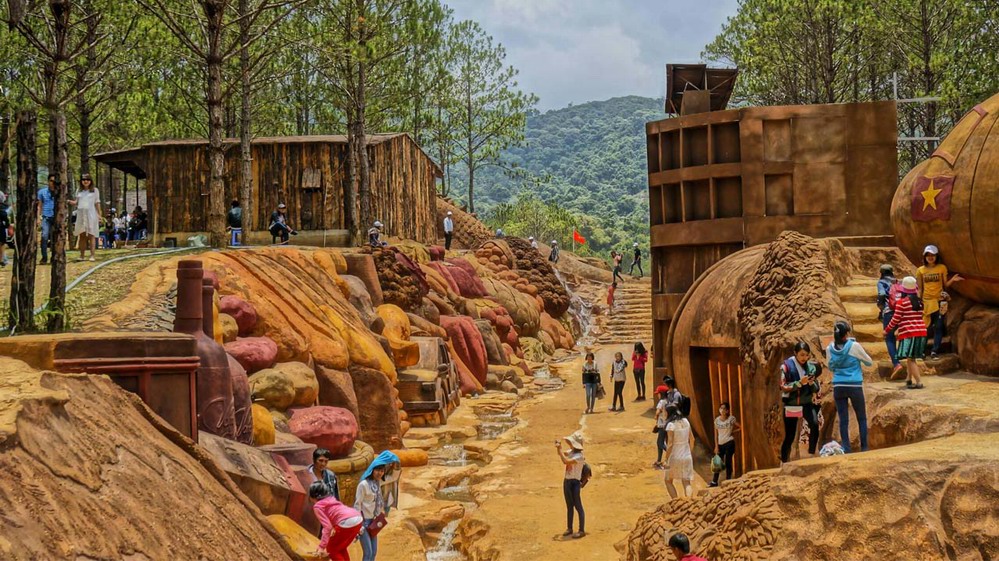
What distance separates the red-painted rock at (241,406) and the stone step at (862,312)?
23.9 feet

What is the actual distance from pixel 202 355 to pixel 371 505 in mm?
2341

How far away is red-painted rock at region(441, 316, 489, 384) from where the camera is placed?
25531mm

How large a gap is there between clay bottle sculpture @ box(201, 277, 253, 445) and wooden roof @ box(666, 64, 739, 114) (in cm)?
1379

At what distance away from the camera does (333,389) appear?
15516 mm

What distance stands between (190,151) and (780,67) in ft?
72.0

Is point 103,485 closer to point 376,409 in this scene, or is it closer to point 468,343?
point 376,409

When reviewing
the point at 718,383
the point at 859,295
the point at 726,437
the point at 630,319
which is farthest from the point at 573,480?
the point at 630,319

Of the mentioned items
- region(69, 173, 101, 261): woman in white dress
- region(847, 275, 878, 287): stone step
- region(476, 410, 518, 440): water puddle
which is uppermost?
region(69, 173, 101, 261): woman in white dress

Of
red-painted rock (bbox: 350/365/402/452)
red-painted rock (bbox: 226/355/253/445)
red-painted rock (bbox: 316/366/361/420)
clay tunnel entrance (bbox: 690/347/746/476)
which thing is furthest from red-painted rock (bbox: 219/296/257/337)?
clay tunnel entrance (bbox: 690/347/746/476)

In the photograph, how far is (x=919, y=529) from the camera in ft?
22.3

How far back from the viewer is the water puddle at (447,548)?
1209 cm

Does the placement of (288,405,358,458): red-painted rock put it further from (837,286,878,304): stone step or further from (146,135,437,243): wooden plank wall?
(146,135,437,243): wooden plank wall

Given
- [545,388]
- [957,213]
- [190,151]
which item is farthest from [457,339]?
[957,213]

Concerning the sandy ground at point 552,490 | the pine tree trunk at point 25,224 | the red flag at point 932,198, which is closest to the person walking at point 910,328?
the red flag at point 932,198
